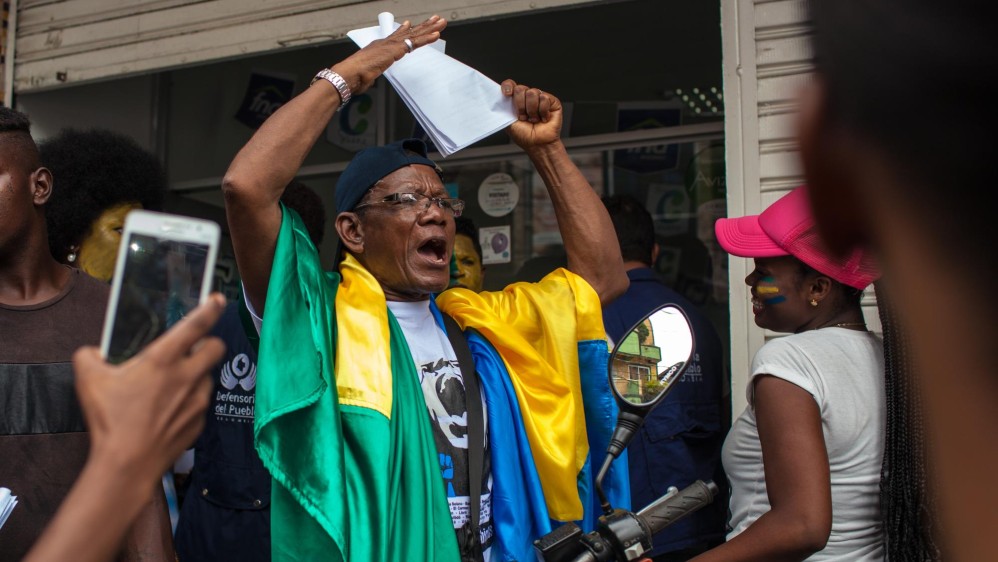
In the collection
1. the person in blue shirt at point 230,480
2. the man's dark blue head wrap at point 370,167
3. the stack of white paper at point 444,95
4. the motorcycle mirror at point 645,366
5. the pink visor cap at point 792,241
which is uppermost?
the stack of white paper at point 444,95

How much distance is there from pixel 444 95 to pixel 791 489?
1476mm

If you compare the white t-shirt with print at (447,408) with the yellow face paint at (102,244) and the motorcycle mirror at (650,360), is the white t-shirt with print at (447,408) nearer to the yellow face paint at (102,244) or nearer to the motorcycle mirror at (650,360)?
the motorcycle mirror at (650,360)

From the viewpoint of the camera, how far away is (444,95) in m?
2.80

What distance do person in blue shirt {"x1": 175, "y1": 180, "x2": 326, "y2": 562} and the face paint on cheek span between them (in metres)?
1.73

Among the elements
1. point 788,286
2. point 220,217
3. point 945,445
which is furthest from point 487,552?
point 220,217

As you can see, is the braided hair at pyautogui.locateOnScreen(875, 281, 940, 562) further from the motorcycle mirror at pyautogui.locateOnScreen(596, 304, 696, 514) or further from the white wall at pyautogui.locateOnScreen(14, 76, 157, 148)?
the white wall at pyautogui.locateOnScreen(14, 76, 157, 148)

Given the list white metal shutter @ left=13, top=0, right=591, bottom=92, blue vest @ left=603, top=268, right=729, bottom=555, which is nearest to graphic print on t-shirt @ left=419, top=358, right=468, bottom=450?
Result: blue vest @ left=603, top=268, right=729, bottom=555

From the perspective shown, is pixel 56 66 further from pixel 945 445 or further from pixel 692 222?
pixel 945 445

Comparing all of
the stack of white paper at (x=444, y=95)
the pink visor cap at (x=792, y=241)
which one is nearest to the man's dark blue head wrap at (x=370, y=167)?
the stack of white paper at (x=444, y=95)

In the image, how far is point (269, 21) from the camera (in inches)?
191

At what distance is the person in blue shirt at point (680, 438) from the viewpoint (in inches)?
156

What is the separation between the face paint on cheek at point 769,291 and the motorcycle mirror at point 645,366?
3.72 feet

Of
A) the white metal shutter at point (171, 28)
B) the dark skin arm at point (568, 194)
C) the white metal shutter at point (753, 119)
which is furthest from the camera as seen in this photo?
the white metal shutter at point (171, 28)

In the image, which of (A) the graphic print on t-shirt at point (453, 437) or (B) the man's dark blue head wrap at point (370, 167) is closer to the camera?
(A) the graphic print on t-shirt at point (453, 437)
